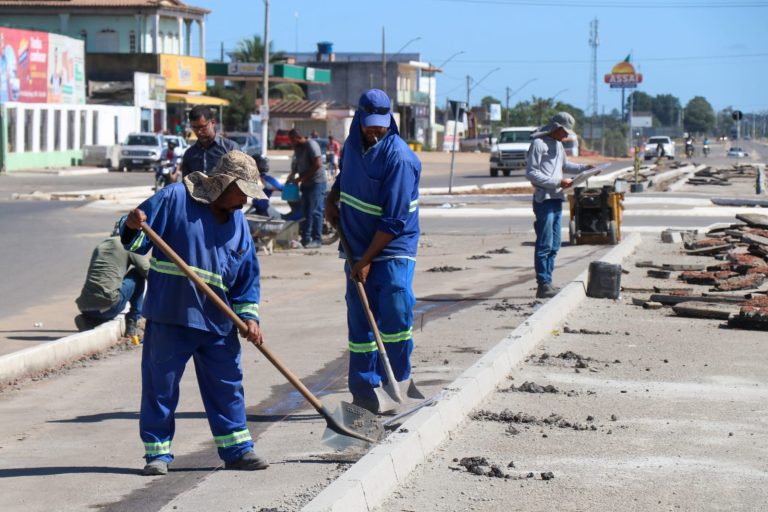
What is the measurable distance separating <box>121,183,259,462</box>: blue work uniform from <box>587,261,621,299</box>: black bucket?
755 centimetres

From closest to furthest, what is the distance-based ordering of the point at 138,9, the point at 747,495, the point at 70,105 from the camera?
the point at 747,495
the point at 70,105
the point at 138,9

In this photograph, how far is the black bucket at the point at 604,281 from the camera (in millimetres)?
13312

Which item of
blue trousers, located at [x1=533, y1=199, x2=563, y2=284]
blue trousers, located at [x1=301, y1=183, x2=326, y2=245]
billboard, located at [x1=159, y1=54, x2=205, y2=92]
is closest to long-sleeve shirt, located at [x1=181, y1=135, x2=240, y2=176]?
blue trousers, located at [x1=533, y1=199, x2=563, y2=284]

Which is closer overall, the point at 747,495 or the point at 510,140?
the point at 747,495

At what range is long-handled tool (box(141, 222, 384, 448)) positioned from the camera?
5.96 metres

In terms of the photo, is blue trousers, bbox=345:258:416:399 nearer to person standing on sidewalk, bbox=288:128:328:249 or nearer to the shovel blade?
the shovel blade

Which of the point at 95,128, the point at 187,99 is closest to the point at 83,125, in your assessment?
the point at 95,128

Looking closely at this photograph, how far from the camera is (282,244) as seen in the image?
19.2 metres

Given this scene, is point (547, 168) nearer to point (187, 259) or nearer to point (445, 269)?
point (445, 269)

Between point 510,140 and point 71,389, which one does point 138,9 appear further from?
point 71,389

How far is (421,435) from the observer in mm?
6570

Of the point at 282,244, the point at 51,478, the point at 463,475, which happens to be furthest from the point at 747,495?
the point at 282,244

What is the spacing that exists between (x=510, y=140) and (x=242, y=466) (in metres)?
46.4

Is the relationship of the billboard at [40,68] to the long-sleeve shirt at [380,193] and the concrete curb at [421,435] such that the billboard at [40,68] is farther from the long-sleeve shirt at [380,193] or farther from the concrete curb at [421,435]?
the long-sleeve shirt at [380,193]
